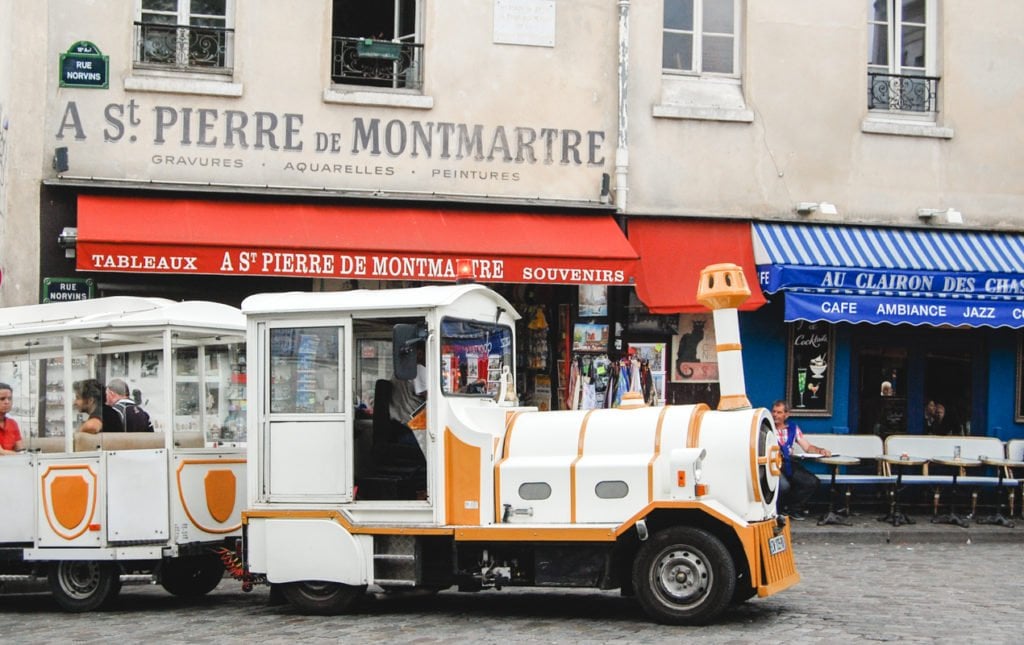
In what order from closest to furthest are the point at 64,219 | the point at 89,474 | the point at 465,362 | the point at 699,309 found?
the point at 465,362 → the point at 89,474 → the point at 64,219 → the point at 699,309

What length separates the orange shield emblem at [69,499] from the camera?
10773 millimetres

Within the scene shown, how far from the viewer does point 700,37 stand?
672 inches

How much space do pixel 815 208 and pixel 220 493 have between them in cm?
862

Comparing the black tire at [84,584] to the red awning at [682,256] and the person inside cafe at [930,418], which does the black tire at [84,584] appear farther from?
the person inside cafe at [930,418]

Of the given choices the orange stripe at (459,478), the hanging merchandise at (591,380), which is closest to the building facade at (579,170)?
the hanging merchandise at (591,380)

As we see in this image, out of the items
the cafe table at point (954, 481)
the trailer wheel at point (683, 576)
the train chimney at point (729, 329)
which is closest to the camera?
the trailer wheel at point (683, 576)

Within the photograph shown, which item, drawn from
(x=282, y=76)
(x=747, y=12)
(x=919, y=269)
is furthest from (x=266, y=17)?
(x=919, y=269)

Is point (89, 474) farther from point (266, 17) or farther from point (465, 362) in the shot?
point (266, 17)

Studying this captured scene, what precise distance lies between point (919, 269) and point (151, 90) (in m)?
8.64

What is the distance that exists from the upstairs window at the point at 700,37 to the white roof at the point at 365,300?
762cm

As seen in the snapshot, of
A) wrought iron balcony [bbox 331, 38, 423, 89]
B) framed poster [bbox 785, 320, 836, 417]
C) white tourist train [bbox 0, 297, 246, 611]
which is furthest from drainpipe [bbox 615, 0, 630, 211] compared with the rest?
white tourist train [bbox 0, 297, 246, 611]

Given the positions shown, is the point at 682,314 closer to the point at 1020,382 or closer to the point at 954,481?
the point at 954,481

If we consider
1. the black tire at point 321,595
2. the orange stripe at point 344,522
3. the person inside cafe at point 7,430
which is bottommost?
the black tire at point 321,595

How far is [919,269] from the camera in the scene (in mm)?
16359
